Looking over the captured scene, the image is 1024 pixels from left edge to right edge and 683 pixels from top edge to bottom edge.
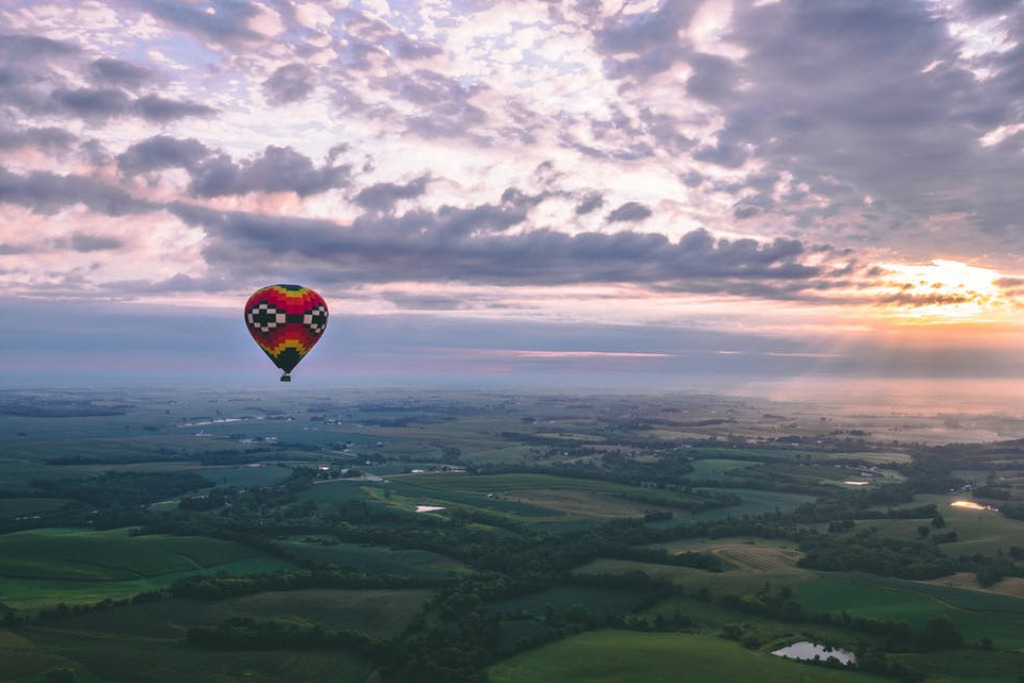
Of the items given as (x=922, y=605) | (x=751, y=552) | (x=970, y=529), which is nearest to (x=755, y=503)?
(x=970, y=529)

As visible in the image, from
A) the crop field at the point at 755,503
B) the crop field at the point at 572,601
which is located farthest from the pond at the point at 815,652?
the crop field at the point at 755,503

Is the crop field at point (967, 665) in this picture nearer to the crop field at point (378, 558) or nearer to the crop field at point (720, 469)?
the crop field at point (378, 558)

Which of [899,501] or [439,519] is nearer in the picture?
[439,519]

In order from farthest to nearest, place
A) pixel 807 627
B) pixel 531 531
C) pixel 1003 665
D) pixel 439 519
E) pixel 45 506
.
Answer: pixel 45 506 < pixel 439 519 < pixel 531 531 < pixel 807 627 < pixel 1003 665

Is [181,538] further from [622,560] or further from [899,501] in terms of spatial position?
[899,501]

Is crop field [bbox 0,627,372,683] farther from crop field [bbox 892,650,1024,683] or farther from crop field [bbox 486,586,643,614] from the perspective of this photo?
crop field [bbox 892,650,1024,683]

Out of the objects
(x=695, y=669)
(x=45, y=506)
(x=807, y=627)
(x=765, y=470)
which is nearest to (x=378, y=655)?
(x=695, y=669)

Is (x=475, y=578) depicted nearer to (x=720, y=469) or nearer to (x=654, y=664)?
(x=654, y=664)
